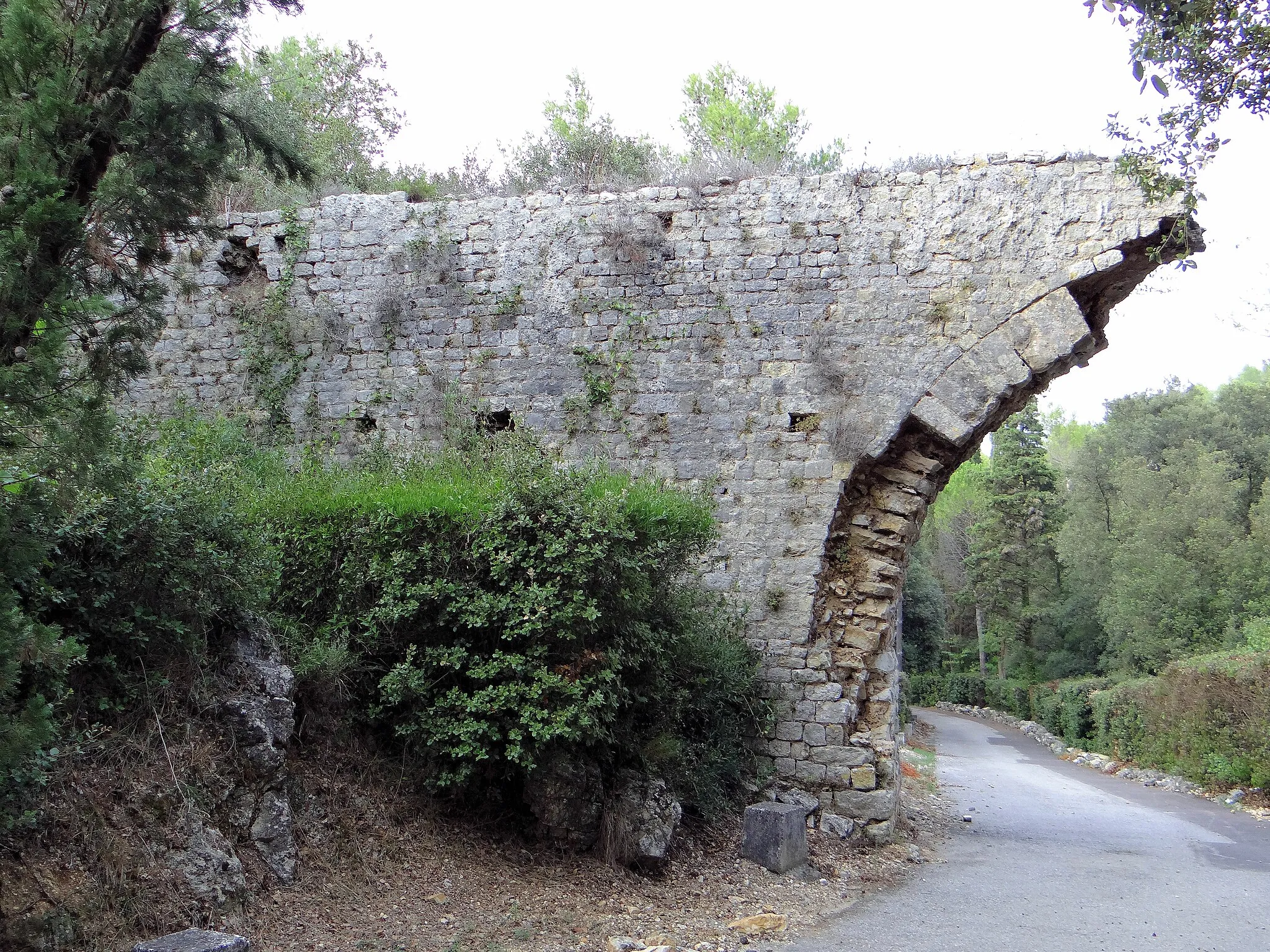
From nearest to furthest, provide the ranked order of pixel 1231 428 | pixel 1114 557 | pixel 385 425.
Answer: pixel 385 425 → pixel 1114 557 → pixel 1231 428

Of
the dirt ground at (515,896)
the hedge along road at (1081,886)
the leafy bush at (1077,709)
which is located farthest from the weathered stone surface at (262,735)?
the leafy bush at (1077,709)

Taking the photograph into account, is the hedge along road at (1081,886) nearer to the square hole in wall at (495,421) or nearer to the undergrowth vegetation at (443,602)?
the undergrowth vegetation at (443,602)

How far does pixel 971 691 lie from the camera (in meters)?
36.4

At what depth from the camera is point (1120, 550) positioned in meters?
26.8

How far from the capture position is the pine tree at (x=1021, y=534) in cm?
3428

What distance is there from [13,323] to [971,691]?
36.9 m

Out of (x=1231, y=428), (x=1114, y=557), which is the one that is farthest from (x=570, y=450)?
(x=1231, y=428)

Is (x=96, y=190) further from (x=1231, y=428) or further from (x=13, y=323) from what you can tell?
(x=1231, y=428)

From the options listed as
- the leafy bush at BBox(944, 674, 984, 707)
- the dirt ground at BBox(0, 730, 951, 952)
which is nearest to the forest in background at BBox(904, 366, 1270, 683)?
the leafy bush at BBox(944, 674, 984, 707)

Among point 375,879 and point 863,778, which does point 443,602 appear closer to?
point 375,879

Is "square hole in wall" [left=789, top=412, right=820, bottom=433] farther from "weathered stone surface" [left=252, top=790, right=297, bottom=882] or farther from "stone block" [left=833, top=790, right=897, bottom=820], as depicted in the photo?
"weathered stone surface" [left=252, top=790, right=297, bottom=882]

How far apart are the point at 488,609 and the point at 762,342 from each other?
435 cm

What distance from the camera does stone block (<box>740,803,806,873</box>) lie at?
23.8 ft

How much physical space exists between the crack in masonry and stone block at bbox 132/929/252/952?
5642 millimetres
